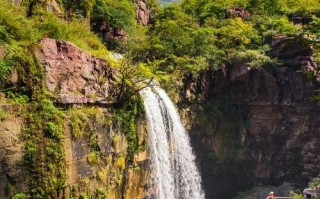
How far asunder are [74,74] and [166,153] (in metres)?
6.32

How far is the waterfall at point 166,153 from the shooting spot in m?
15.2

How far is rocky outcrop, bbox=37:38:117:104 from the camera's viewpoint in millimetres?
10742

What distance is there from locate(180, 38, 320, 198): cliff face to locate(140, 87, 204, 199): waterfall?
13.3ft

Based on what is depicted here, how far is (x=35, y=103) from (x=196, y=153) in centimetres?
1334

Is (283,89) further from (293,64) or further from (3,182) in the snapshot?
(3,182)

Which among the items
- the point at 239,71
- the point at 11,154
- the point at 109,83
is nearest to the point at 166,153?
the point at 109,83

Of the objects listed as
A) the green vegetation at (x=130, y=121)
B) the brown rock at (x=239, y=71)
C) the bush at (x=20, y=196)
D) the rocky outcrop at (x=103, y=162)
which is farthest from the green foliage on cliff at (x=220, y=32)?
the bush at (x=20, y=196)

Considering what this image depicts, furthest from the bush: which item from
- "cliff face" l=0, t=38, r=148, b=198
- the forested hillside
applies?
"cliff face" l=0, t=38, r=148, b=198

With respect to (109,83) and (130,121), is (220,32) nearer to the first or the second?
(130,121)

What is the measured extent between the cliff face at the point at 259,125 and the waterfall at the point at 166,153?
4053 mm

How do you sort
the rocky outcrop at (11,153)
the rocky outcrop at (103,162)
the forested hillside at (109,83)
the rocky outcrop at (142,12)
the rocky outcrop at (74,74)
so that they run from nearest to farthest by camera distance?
the rocky outcrop at (11,153)
the forested hillside at (109,83)
the rocky outcrop at (74,74)
the rocky outcrop at (103,162)
the rocky outcrop at (142,12)

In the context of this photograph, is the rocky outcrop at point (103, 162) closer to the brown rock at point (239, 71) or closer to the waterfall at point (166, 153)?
the waterfall at point (166, 153)

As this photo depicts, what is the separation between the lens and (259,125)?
23438mm

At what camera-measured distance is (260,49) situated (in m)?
23.7
